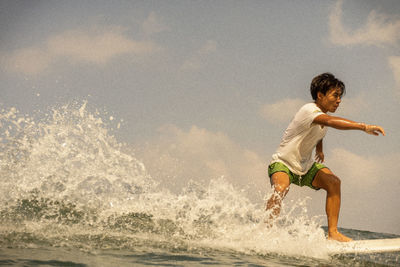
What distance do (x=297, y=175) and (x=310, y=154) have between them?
0.95 feet

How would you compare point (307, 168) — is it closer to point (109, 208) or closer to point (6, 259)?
point (109, 208)

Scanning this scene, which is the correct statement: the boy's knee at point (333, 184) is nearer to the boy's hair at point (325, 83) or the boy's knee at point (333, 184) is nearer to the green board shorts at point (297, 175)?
the green board shorts at point (297, 175)

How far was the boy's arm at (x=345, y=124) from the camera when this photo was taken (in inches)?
138

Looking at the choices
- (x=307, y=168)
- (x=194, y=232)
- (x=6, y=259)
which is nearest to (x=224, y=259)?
(x=194, y=232)

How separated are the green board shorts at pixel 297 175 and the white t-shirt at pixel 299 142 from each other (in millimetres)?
55

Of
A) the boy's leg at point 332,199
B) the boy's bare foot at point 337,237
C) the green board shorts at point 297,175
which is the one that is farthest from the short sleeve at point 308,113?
the boy's bare foot at point 337,237

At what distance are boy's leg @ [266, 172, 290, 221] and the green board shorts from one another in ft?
0.26

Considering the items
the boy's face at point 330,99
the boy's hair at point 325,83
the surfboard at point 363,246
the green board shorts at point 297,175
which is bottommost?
the surfboard at point 363,246

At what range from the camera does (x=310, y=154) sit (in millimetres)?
4297

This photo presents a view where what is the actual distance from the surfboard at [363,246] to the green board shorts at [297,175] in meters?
0.71

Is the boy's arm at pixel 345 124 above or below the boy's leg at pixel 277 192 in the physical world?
above

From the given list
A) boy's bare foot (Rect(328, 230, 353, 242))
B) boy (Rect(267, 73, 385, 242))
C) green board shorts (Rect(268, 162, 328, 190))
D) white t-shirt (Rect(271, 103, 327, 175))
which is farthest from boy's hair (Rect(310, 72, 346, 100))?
boy's bare foot (Rect(328, 230, 353, 242))

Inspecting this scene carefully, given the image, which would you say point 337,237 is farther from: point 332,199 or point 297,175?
point 297,175

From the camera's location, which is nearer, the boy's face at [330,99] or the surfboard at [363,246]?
the surfboard at [363,246]
